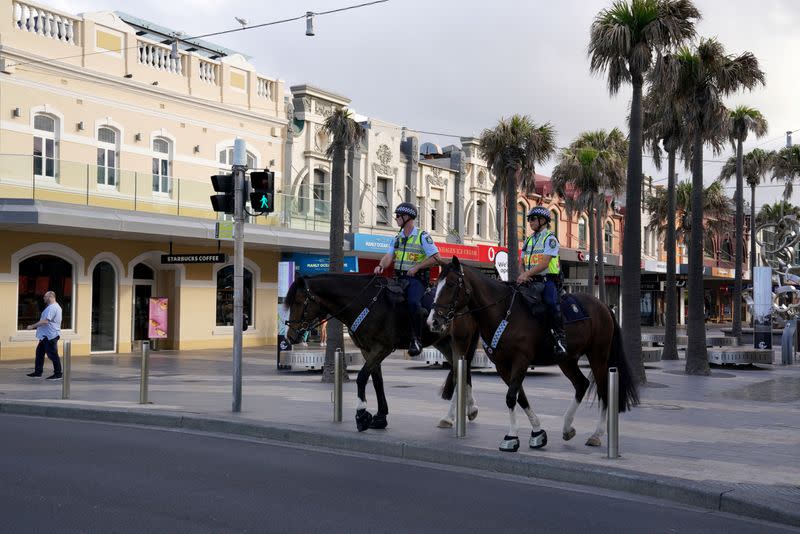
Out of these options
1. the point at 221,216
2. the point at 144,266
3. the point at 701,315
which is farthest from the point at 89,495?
the point at 144,266

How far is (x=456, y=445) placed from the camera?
31.9 ft

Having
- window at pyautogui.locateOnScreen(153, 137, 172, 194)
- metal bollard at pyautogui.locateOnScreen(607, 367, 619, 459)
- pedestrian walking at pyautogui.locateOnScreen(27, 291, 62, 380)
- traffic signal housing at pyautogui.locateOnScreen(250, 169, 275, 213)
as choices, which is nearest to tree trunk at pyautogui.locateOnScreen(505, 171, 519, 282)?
window at pyautogui.locateOnScreen(153, 137, 172, 194)

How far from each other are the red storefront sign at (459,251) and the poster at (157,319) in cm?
1173

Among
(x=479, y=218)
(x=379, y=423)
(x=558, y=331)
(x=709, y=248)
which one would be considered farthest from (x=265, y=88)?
(x=709, y=248)

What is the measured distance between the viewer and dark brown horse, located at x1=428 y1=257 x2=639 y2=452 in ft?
31.0

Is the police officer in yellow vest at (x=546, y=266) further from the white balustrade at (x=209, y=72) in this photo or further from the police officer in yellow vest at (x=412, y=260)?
the white balustrade at (x=209, y=72)

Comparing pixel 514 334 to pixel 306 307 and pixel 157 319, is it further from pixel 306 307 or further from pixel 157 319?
pixel 157 319

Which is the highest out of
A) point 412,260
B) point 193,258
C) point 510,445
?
point 193,258

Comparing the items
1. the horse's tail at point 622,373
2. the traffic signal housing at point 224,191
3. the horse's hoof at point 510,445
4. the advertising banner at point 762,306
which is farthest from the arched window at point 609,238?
the horse's hoof at point 510,445

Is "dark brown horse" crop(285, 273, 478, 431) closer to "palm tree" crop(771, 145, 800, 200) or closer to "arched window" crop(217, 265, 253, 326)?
"arched window" crop(217, 265, 253, 326)

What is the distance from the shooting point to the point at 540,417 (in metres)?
12.5

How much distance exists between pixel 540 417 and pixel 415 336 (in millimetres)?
2785

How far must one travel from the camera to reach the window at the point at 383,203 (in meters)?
36.9

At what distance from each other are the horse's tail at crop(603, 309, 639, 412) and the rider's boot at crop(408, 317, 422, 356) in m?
2.34
